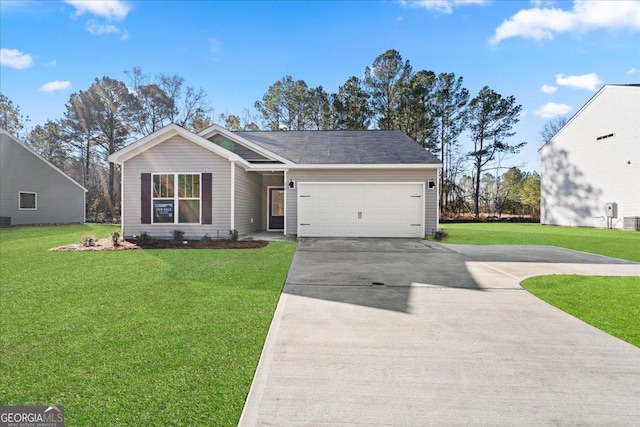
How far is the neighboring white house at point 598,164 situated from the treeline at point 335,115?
25.2ft

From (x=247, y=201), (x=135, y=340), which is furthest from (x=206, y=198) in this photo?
(x=135, y=340)

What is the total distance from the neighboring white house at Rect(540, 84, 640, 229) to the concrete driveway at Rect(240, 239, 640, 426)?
57.9 feet

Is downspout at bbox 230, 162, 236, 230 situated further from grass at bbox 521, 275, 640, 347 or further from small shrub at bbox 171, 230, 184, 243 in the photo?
grass at bbox 521, 275, 640, 347

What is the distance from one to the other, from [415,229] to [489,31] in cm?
885

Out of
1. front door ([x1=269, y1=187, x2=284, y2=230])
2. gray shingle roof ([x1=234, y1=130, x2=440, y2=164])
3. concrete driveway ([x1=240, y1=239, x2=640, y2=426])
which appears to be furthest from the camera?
front door ([x1=269, y1=187, x2=284, y2=230])

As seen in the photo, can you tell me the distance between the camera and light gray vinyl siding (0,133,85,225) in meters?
18.4

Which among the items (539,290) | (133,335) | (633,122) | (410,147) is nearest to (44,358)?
(133,335)

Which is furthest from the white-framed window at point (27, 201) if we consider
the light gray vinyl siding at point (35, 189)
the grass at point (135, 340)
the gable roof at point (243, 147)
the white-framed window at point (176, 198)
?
the grass at point (135, 340)

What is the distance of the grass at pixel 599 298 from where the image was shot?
3723 mm

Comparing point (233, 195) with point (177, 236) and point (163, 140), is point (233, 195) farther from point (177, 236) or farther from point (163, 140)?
point (163, 140)

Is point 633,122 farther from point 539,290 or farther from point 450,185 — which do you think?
point 539,290

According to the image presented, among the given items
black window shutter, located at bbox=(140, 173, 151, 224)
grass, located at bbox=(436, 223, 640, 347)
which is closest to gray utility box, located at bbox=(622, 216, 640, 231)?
grass, located at bbox=(436, 223, 640, 347)

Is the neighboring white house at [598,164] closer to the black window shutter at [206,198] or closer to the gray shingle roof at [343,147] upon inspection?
the gray shingle roof at [343,147]

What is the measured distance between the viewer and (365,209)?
1228cm
